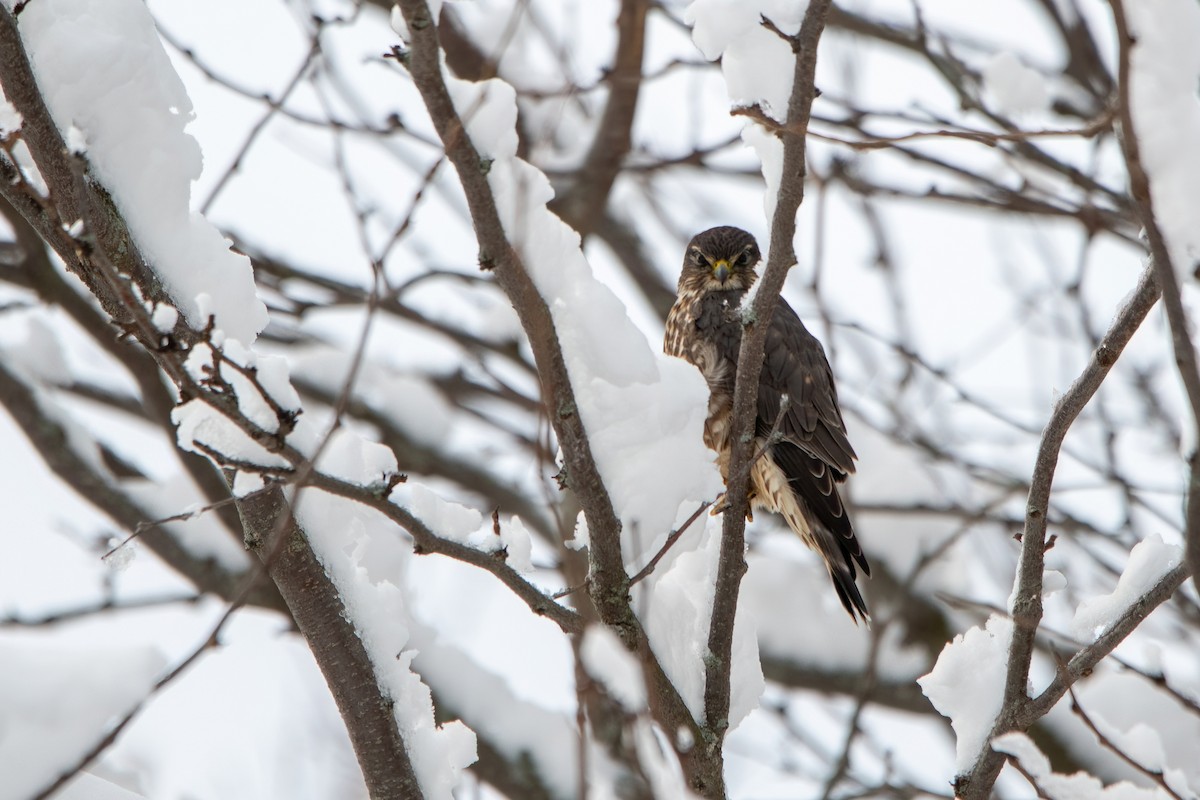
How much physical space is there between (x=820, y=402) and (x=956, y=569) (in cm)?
369

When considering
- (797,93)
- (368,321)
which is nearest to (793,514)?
(797,93)

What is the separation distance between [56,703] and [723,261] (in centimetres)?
313

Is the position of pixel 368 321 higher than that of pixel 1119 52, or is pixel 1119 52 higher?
pixel 1119 52

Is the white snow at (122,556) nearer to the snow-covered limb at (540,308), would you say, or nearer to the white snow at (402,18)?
the snow-covered limb at (540,308)

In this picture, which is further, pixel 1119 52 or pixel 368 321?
pixel 368 321

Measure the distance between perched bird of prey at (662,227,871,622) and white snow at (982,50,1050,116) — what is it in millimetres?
1257

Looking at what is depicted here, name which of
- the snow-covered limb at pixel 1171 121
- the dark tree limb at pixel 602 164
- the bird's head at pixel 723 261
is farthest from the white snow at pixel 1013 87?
the snow-covered limb at pixel 1171 121

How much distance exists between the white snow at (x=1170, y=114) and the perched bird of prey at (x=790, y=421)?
2325 millimetres

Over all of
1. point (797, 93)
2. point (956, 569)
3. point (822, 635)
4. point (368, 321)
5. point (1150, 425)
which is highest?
point (1150, 425)

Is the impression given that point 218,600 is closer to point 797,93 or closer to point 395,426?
point 395,426

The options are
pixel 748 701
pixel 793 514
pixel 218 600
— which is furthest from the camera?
pixel 218 600

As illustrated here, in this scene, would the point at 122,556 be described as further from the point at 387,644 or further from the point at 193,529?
the point at 193,529

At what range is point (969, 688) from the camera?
2480mm

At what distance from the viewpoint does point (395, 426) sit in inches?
261
